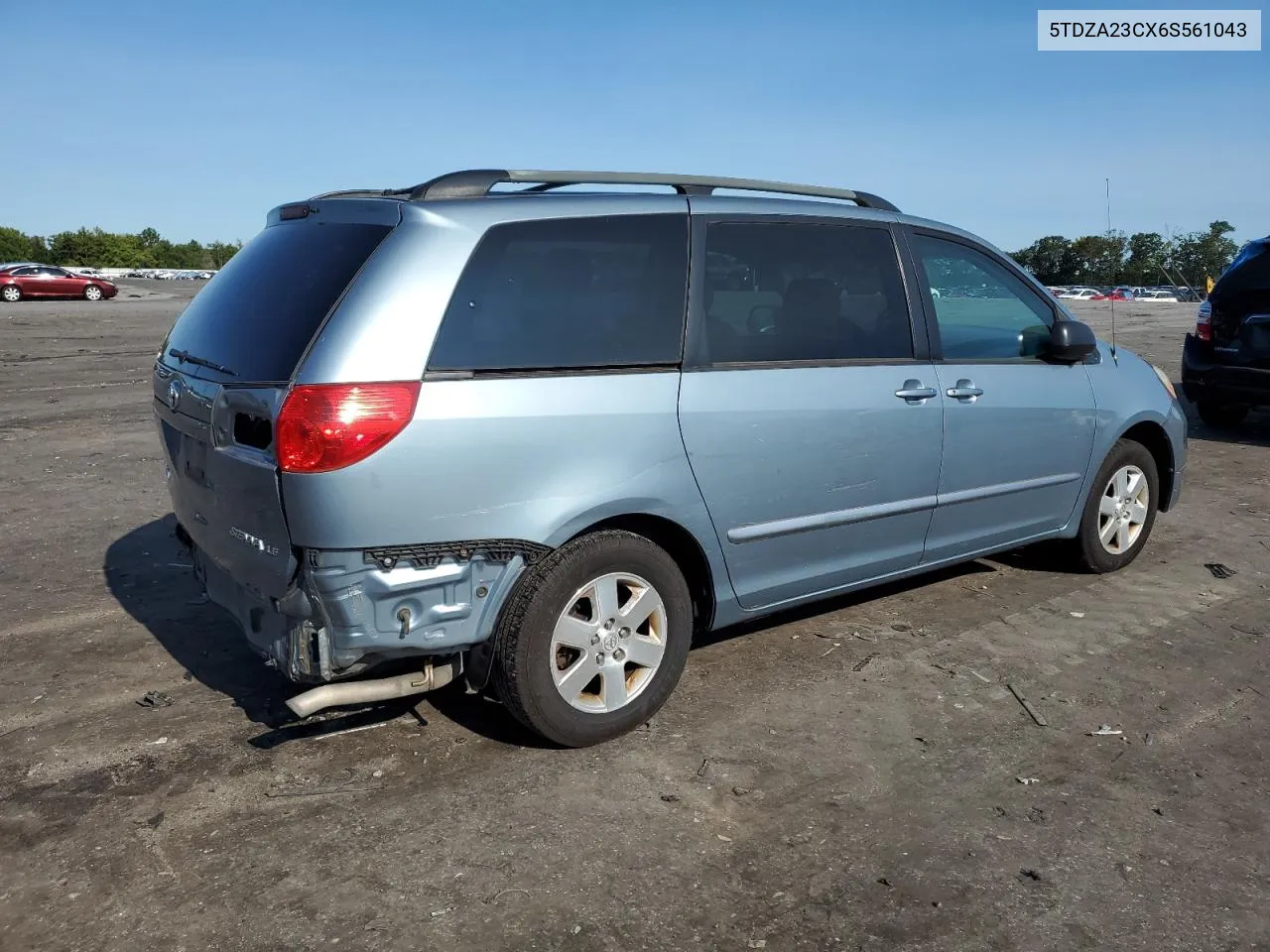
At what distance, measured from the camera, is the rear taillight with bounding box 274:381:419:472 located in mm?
3213

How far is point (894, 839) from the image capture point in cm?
321

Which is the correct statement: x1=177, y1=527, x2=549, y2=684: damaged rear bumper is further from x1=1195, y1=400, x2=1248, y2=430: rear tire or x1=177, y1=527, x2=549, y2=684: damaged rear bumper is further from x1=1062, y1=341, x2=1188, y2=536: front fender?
x1=1195, y1=400, x2=1248, y2=430: rear tire

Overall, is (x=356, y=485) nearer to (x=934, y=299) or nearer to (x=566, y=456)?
(x=566, y=456)

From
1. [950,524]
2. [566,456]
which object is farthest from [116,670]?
[950,524]

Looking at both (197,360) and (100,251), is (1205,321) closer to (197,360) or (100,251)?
(197,360)

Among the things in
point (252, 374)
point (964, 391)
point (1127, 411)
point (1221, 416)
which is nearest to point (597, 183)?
point (252, 374)

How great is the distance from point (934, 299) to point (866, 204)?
1.77 feet

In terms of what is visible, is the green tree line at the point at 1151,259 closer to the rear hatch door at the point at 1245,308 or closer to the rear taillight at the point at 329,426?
the rear hatch door at the point at 1245,308

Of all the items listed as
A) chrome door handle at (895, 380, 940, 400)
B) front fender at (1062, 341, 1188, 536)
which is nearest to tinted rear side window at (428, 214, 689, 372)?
chrome door handle at (895, 380, 940, 400)

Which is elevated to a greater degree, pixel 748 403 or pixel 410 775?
pixel 748 403

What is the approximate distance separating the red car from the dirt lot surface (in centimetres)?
3833

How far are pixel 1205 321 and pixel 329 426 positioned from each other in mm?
9083

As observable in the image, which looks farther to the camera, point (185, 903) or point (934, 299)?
point (934, 299)

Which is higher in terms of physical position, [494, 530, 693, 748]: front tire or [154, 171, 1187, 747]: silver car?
[154, 171, 1187, 747]: silver car
